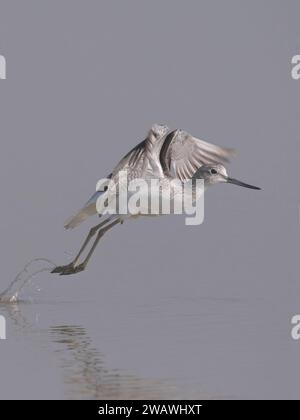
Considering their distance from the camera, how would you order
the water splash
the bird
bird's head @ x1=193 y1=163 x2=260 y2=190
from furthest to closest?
bird's head @ x1=193 y1=163 x2=260 y2=190 < the bird < the water splash

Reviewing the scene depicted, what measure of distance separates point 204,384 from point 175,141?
6493mm

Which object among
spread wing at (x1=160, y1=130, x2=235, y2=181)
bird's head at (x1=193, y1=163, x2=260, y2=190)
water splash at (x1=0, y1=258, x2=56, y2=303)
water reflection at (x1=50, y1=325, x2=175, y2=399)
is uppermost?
spread wing at (x1=160, y1=130, x2=235, y2=181)

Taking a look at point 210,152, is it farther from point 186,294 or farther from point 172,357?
point 172,357

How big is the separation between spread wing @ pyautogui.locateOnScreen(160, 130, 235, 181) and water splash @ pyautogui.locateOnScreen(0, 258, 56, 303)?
2178 mm

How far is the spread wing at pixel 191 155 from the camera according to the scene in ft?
52.8

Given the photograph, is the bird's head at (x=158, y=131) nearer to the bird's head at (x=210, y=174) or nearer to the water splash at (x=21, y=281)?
the bird's head at (x=210, y=174)

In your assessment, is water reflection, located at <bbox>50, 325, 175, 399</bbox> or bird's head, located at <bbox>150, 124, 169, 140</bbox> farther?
bird's head, located at <bbox>150, 124, 169, 140</bbox>

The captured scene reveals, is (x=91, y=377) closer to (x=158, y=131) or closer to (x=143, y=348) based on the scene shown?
(x=143, y=348)

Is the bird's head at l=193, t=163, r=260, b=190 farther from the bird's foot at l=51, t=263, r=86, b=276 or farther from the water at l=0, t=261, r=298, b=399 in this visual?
the bird's foot at l=51, t=263, r=86, b=276

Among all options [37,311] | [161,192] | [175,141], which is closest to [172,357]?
[37,311]

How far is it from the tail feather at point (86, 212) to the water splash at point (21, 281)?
1.87ft

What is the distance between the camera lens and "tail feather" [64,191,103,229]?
48.5ft

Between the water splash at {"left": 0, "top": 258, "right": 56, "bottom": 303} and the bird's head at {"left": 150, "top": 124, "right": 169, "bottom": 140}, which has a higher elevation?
the bird's head at {"left": 150, "top": 124, "right": 169, "bottom": 140}

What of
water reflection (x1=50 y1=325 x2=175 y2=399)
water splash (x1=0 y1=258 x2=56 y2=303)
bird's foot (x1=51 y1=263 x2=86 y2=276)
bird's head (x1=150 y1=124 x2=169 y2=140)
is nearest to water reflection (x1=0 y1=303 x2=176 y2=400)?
water reflection (x1=50 y1=325 x2=175 y2=399)
